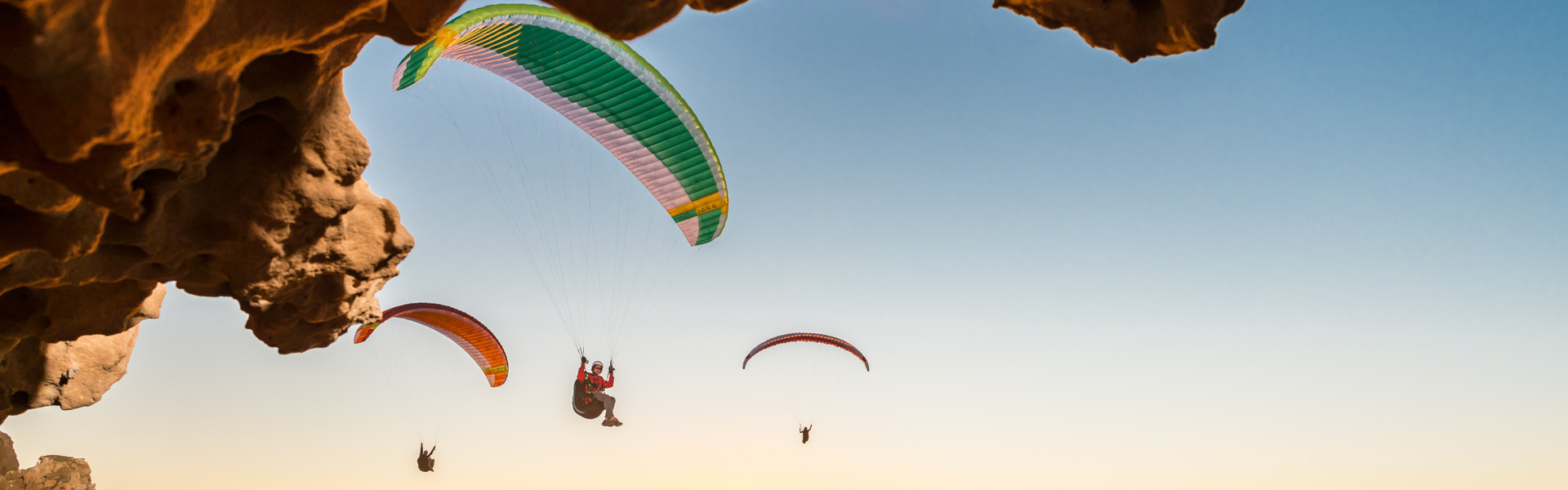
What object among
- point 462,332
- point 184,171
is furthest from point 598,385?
point 184,171

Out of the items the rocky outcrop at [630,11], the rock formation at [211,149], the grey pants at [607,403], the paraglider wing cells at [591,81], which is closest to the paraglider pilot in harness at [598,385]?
the grey pants at [607,403]

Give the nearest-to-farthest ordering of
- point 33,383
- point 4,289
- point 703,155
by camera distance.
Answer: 1. point 4,289
2. point 33,383
3. point 703,155

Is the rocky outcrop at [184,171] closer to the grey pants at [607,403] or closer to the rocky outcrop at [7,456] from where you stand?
the rocky outcrop at [7,456]

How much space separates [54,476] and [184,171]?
955 centimetres

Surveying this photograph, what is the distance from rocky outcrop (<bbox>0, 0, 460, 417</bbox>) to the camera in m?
3.07

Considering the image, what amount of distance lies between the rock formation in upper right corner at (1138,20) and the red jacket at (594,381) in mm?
12489

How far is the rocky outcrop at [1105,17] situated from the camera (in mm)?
3979

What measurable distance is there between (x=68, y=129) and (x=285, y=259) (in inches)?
120

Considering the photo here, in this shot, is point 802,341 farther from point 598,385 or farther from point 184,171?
point 184,171

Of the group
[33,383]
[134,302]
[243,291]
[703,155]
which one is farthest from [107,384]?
[703,155]

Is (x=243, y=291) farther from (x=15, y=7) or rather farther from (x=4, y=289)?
(x=15, y=7)

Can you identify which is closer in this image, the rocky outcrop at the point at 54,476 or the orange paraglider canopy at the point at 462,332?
the rocky outcrop at the point at 54,476

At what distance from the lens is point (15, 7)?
278cm

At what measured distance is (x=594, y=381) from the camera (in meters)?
15.6
